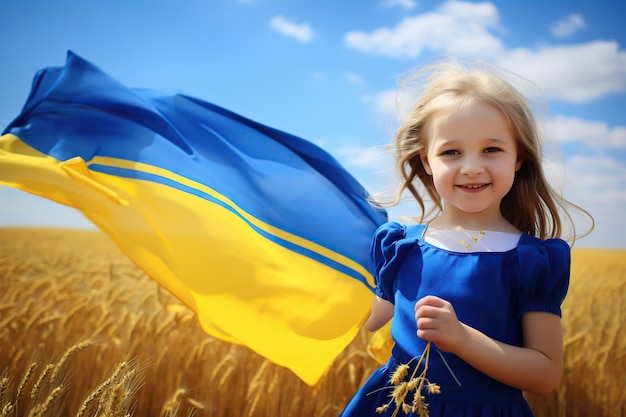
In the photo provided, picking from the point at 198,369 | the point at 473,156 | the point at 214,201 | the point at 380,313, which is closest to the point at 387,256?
the point at 380,313

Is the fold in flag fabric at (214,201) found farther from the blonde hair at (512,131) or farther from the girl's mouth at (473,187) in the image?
the girl's mouth at (473,187)

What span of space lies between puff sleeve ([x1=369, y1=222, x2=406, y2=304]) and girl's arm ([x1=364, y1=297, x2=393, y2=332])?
3 cm

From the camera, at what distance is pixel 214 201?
2.62 meters

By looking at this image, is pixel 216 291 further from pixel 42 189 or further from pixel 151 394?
pixel 151 394

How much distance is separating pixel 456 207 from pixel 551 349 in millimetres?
517

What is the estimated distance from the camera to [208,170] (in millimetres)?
2811

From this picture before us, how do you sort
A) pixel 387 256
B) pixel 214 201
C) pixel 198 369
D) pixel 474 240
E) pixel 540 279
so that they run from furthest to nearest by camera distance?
pixel 198 369 < pixel 214 201 < pixel 387 256 < pixel 474 240 < pixel 540 279

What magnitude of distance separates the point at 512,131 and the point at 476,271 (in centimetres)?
48

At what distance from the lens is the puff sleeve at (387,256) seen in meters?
1.79

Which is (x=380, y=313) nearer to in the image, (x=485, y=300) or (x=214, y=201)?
(x=485, y=300)

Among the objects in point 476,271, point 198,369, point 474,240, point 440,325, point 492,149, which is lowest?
point 198,369

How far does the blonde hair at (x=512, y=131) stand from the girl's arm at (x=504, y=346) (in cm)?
43

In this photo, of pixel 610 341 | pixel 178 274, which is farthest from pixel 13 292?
pixel 610 341

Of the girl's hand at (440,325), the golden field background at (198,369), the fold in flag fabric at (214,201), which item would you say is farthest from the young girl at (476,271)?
the golden field background at (198,369)
